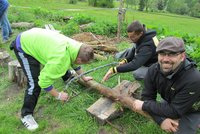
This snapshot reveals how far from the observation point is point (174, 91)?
10.2 feet

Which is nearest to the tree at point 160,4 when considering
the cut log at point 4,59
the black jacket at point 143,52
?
the cut log at point 4,59

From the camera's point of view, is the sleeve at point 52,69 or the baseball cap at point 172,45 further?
the sleeve at point 52,69

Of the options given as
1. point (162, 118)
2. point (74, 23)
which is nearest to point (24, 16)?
point (74, 23)

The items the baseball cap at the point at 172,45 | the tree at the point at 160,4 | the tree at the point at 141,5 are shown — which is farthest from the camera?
the tree at the point at 160,4

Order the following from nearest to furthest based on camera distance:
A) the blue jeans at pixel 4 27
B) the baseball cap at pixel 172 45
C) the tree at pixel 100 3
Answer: the baseball cap at pixel 172 45, the blue jeans at pixel 4 27, the tree at pixel 100 3

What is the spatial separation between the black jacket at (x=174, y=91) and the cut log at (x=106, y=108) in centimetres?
71

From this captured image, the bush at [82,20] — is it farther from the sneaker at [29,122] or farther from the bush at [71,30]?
the sneaker at [29,122]

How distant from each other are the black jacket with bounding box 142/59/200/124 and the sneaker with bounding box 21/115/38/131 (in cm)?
172

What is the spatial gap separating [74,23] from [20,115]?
187 inches

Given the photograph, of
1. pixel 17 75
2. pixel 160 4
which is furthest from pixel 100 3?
pixel 17 75

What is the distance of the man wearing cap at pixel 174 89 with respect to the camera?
2850 millimetres

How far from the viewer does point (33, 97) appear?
4008mm

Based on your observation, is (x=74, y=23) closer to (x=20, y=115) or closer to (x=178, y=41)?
(x=20, y=115)

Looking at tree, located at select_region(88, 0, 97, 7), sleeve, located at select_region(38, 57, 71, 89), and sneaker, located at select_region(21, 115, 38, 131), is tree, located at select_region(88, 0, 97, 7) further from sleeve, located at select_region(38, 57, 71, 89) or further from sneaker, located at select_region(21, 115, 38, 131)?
sleeve, located at select_region(38, 57, 71, 89)
